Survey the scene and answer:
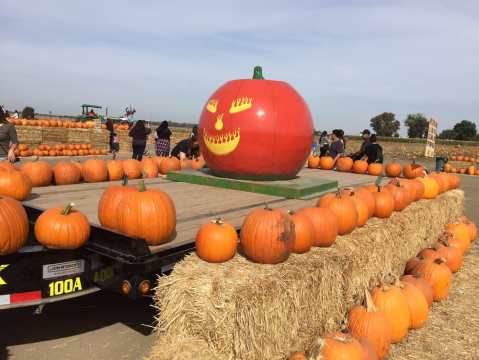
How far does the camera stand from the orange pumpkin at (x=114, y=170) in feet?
19.5

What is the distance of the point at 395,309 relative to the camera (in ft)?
13.3

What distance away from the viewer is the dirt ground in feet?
11.1

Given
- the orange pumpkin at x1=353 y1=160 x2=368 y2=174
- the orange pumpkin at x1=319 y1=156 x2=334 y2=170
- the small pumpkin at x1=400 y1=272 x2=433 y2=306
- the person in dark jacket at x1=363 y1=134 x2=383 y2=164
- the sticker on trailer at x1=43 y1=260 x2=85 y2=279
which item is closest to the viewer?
the sticker on trailer at x1=43 y1=260 x2=85 y2=279

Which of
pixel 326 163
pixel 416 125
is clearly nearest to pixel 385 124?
pixel 416 125

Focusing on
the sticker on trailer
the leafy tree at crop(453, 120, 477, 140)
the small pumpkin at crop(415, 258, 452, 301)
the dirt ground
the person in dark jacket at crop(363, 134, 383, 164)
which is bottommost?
the dirt ground

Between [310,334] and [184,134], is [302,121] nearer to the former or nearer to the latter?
[310,334]

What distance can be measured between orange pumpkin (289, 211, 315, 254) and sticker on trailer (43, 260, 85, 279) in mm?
1778

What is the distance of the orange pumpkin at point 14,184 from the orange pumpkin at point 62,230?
115 centimetres

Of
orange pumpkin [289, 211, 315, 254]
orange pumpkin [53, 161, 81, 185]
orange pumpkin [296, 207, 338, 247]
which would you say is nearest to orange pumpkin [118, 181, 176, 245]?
orange pumpkin [289, 211, 315, 254]

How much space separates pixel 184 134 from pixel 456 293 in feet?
75.7

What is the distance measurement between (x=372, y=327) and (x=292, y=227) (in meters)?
1.23

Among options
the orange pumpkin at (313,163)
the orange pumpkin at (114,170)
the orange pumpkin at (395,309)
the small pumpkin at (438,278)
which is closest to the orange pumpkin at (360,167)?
the orange pumpkin at (313,163)

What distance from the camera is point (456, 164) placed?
1116 inches

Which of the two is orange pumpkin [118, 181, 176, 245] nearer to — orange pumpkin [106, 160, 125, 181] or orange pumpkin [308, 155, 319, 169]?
orange pumpkin [106, 160, 125, 181]
